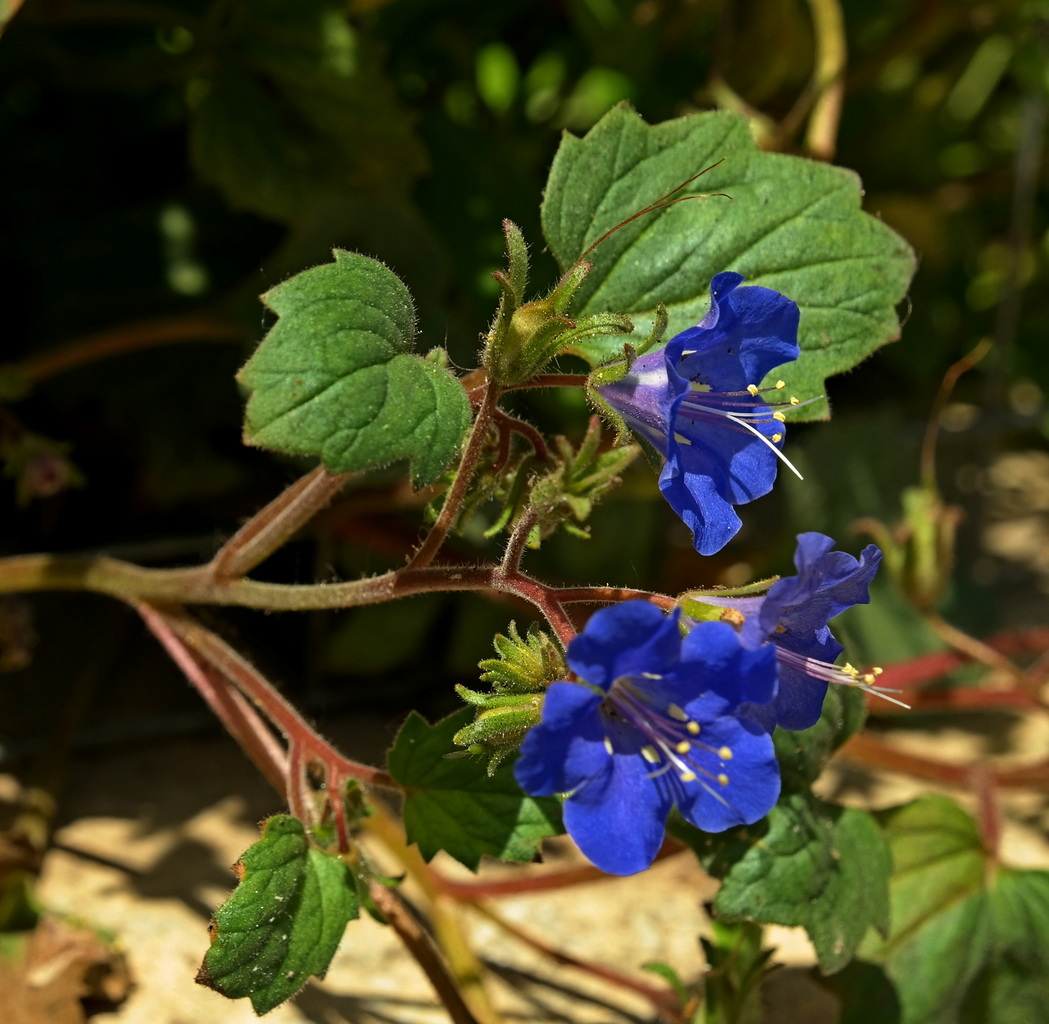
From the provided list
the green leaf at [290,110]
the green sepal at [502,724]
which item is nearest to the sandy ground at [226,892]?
the green sepal at [502,724]

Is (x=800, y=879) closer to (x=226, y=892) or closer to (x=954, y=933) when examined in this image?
(x=954, y=933)

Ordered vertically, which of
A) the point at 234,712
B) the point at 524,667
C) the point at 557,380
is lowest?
the point at 234,712

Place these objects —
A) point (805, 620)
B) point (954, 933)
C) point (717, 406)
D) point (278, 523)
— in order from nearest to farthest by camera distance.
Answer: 1. point (805, 620)
2. point (717, 406)
3. point (278, 523)
4. point (954, 933)

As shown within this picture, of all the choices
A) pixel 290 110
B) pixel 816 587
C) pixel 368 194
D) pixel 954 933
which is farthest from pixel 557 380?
pixel 290 110

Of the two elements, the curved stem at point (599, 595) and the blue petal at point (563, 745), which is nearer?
the blue petal at point (563, 745)

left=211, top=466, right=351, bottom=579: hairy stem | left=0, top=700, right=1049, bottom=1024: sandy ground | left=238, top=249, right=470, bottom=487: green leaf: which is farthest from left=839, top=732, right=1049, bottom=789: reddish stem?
left=238, top=249, right=470, bottom=487: green leaf

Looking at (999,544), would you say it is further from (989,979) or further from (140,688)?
(140,688)

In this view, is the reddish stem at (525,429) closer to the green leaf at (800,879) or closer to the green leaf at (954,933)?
the green leaf at (800,879)
